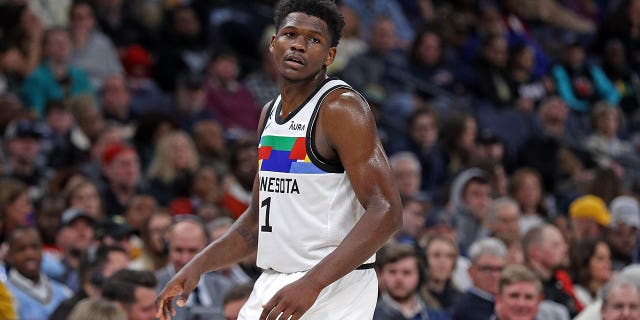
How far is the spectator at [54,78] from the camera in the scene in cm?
1126

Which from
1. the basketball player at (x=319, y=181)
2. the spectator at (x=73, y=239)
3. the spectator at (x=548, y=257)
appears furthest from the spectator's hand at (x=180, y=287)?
the spectator at (x=548, y=257)

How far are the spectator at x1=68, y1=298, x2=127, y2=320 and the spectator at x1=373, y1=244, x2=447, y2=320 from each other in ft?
6.13

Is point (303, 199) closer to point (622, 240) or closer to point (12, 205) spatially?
point (12, 205)

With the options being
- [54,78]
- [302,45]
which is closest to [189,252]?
[302,45]

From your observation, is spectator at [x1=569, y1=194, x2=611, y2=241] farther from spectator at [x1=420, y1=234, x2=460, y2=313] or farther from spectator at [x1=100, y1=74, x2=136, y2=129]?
spectator at [x1=100, y1=74, x2=136, y2=129]

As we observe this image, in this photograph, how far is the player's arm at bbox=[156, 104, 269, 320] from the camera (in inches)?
178

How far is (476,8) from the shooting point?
637 inches

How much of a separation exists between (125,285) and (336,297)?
307 cm

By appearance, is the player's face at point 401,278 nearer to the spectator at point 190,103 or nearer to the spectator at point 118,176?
the spectator at point 118,176

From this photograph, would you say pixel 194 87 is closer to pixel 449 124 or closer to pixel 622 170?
pixel 449 124

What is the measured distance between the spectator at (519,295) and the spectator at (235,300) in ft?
5.55

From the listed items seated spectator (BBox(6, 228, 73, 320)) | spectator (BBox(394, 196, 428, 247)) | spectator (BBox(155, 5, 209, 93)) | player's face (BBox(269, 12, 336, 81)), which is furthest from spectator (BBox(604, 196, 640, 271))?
player's face (BBox(269, 12, 336, 81))

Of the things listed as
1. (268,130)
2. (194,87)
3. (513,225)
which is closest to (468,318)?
(513,225)

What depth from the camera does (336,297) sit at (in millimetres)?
4164
